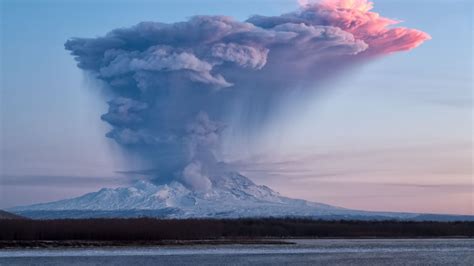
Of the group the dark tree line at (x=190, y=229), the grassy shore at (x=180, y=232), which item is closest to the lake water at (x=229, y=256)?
the grassy shore at (x=180, y=232)

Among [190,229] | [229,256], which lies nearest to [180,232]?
[190,229]

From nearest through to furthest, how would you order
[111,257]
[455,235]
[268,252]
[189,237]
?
[111,257] → [268,252] → [189,237] → [455,235]

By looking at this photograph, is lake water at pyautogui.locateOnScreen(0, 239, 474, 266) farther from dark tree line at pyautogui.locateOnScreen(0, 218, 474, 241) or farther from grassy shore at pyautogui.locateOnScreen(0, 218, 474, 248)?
dark tree line at pyautogui.locateOnScreen(0, 218, 474, 241)

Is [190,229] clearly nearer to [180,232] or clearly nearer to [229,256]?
[180,232]

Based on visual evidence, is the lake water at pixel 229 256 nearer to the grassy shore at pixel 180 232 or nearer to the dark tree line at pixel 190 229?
the grassy shore at pixel 180 232

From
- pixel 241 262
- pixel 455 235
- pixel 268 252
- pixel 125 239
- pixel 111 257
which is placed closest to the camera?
pixel 241 262

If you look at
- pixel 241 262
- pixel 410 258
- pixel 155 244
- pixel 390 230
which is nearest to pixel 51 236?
pixel 155 244

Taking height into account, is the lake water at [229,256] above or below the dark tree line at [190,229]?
below

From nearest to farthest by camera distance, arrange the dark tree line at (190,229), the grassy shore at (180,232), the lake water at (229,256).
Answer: the lake water at (229,256) < the grassy shore at (180,232) < the dark tree line at (190,229)

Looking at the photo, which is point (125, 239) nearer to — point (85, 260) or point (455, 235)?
point (85, 260)
